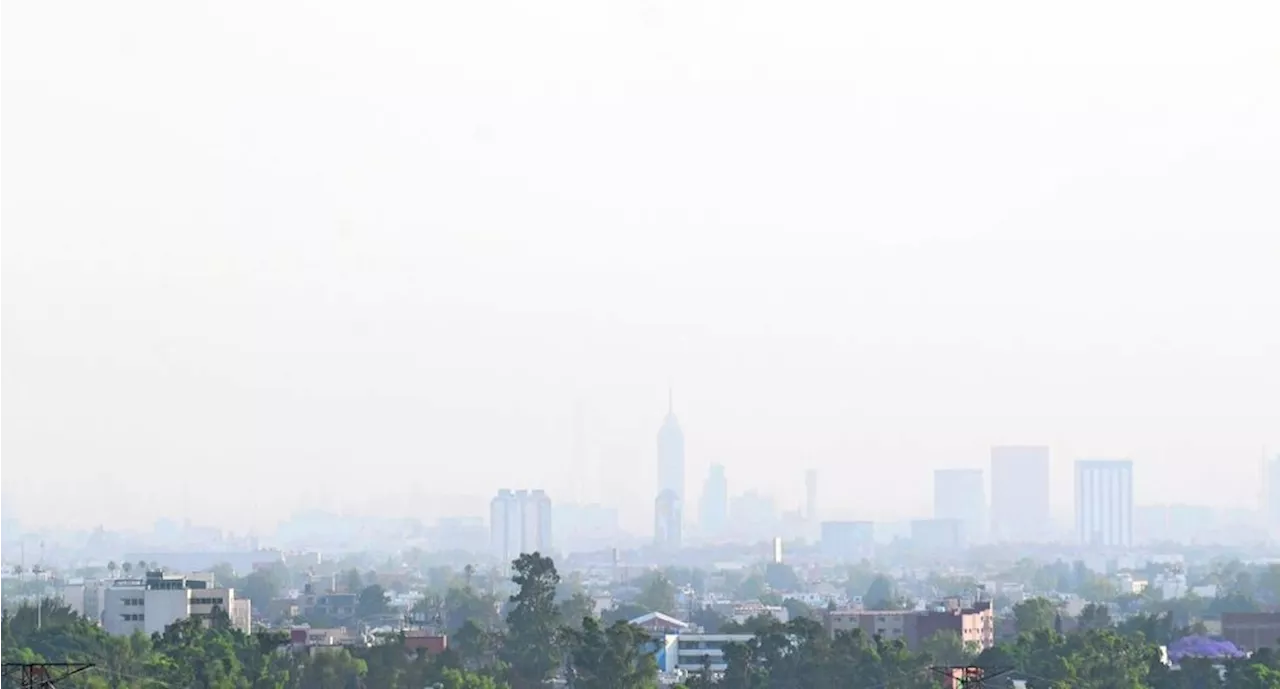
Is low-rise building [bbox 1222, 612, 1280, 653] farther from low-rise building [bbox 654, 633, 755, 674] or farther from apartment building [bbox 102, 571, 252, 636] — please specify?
apartment building [bbox 102, 571, 252, 636]

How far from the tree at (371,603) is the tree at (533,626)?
46.4m

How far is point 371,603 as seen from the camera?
118 metres

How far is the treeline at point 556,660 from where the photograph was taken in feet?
186

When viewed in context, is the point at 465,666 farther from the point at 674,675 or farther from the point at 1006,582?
the point at 1006,582

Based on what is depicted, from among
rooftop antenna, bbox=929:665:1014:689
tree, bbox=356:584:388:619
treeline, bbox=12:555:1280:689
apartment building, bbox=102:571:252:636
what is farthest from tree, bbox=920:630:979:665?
tree, bbox=356:584:388:619

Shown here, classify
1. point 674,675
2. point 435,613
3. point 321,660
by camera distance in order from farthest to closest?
point 435,613 < point 674,675 < point 321,660

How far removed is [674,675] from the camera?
7256cm

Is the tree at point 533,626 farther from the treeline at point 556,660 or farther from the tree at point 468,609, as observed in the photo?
the tree at point 468,609

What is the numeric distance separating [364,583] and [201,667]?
104 meters

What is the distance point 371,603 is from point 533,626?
2020 inches

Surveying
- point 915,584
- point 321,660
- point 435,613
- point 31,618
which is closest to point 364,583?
A: point 915,584

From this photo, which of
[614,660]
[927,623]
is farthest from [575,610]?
[614,660]

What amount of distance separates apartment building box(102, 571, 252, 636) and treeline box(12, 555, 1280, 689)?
40.2 feet

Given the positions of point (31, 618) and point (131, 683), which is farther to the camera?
point (31, 618)
